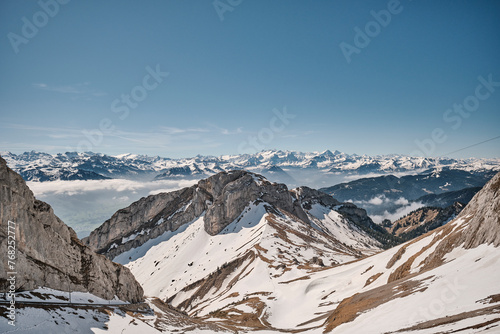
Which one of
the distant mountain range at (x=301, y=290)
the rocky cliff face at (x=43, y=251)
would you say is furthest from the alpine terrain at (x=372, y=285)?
the rocky cliff face at (x=43, y=251)

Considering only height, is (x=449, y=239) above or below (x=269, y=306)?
above

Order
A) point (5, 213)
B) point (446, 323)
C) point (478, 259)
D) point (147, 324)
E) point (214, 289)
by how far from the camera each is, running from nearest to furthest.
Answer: point (446, 323)
point (478, 259)
point (5, 213)
point (147, 324)
point (214, 289)

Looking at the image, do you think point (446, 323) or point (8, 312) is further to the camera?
point (8, 312)

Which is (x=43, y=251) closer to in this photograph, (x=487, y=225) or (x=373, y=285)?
(x=373, y=285)

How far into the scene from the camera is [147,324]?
4916cm

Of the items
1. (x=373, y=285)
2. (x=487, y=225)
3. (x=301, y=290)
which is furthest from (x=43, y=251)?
(x=487, y=225)

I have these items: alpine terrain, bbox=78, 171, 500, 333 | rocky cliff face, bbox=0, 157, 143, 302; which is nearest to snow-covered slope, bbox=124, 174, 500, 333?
alpine terrain, bbox=78, 171, 500, 333

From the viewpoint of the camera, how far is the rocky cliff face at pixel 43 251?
143 ft

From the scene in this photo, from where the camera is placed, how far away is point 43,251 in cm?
4956

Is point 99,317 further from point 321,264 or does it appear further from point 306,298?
point 321,264

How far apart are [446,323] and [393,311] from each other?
32.8 feet

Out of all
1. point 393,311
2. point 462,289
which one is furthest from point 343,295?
point 462,289

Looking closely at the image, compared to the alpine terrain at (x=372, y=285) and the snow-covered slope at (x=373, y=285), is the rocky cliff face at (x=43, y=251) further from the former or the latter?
the snow-covered slope at (x=373, y=285)

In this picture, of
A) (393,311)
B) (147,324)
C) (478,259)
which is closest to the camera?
(393,311)
